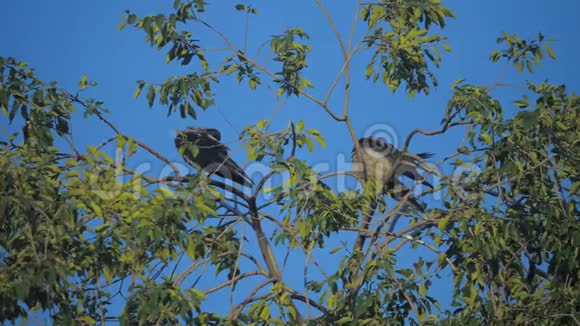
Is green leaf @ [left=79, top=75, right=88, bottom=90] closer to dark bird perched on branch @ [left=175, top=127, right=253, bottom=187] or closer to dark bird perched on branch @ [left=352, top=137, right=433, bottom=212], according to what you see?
dark bird perched on branch @ [left=175, top=127, right=253, bottom=187]

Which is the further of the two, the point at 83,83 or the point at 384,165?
the point at 384,165

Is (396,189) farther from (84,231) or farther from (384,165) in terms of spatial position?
(84,231)

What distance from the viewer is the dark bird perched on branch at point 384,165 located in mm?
8781

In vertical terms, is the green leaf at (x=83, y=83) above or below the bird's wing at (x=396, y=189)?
above

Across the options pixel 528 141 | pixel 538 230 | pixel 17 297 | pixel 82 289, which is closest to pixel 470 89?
pixel 528 141

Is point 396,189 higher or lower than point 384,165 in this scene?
lower

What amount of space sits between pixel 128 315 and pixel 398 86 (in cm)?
358

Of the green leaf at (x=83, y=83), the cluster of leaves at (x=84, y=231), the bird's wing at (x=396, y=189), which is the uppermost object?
the green leaf at (x=83, y=83)

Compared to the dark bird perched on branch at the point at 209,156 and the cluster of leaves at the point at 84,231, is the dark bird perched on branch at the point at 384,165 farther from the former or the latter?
the cluster of leaves at the point at 84,231

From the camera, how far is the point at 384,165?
9.65m

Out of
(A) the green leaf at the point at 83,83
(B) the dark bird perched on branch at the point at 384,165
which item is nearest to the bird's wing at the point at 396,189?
(B) the dark bird perched on branch at the point at 384,165

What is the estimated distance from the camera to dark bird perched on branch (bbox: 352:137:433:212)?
346 inches

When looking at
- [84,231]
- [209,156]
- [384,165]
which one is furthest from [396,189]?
[84,231]

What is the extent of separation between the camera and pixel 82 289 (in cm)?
603
